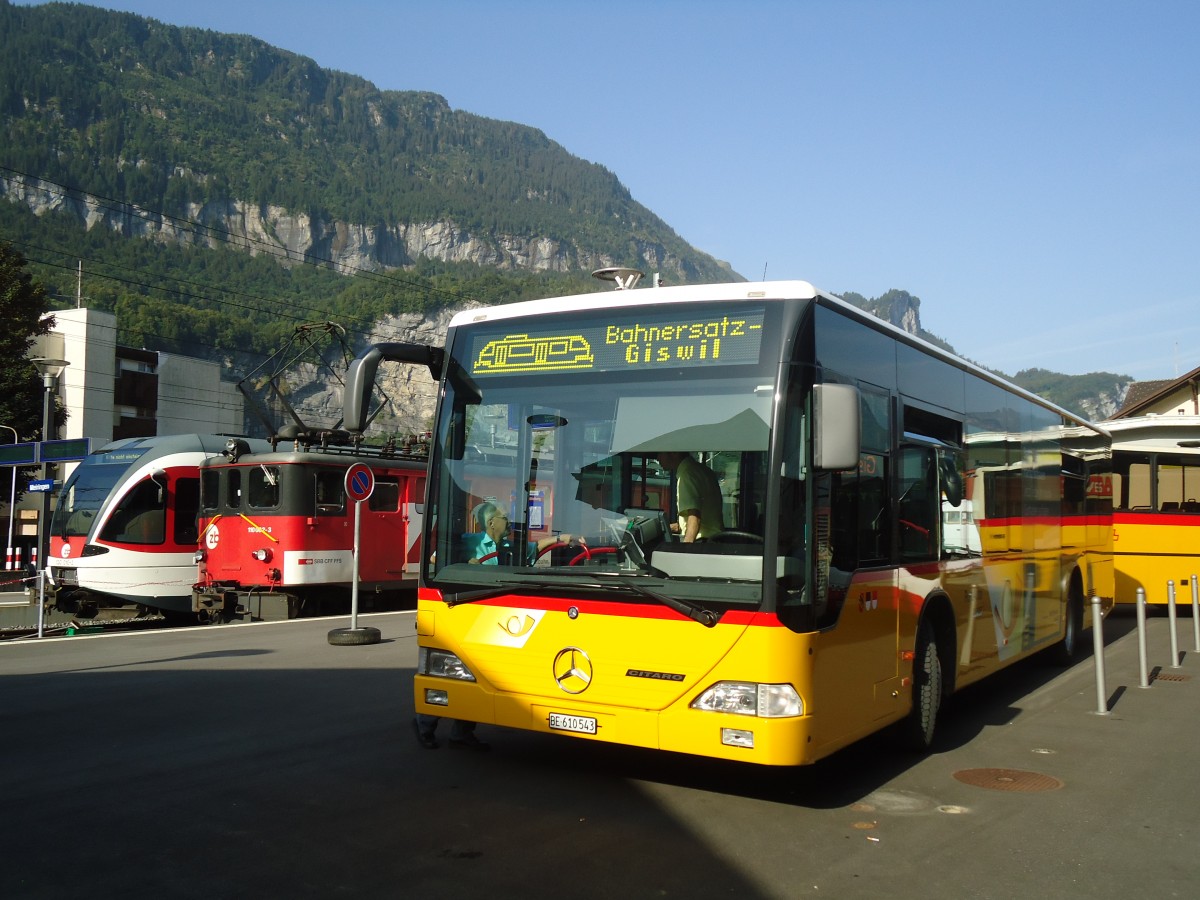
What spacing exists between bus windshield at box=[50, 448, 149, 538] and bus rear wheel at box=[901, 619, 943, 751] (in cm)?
1763

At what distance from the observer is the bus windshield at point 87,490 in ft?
70.7

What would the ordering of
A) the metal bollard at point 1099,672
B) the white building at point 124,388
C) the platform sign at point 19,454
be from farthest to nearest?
1. the white building at point 124,388
2. the platform sign at point 19,454
3. the metal bollard at point 1099,672

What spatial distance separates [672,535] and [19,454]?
59.2 ft

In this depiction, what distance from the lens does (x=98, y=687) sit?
35.0 ft

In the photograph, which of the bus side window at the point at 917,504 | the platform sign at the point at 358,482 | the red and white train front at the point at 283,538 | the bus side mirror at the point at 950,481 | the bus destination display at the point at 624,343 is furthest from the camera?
the red and white train front at the point at 283,538

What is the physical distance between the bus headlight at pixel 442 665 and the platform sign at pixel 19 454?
16133mm

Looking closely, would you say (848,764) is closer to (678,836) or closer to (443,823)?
(678,836)

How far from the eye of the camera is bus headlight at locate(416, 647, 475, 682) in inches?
274

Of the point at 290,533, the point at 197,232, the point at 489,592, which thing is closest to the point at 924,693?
the point at 489,592

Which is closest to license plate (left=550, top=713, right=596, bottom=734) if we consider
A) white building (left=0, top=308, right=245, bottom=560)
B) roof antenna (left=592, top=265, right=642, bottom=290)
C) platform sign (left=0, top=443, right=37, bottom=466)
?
roof antenna (left=592, top=265, right=642, bottom=290)

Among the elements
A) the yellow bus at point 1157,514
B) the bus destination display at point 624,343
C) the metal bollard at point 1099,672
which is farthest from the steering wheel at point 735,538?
the yellow bus at point 1157,514

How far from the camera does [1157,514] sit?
66.4 feet

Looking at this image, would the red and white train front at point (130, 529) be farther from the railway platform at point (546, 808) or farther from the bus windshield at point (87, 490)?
the railway platform at point (546, 808)

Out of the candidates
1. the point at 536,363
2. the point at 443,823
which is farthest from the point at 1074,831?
the point at 536,363
